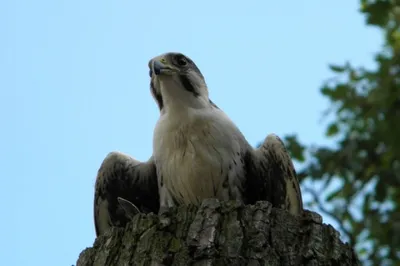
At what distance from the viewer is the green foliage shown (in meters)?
9.85

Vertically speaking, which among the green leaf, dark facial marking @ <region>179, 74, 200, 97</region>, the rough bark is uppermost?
the green leaf

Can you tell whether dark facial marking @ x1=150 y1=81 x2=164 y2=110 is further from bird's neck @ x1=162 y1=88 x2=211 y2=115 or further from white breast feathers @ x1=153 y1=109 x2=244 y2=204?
white breast feathers @ x1=153 y1=109 x2=244 y2=204

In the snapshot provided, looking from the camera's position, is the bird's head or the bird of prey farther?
the bird's head

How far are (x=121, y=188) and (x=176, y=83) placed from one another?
1.31 meters

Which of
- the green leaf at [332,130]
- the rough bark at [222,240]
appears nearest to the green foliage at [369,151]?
the green leaf at [332,130]

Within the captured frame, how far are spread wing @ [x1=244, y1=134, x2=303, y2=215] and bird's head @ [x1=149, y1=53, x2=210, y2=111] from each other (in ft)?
2.65

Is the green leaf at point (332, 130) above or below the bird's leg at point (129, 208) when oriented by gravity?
above

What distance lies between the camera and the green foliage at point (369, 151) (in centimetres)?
985

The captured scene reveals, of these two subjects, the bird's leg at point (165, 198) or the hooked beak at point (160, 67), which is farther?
the hooked beak at point (160, 67)

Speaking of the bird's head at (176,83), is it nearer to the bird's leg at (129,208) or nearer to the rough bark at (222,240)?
the bird's leg at (129,208)

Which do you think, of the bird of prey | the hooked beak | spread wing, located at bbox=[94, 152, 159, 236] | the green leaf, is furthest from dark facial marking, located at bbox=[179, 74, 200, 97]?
the green leaf

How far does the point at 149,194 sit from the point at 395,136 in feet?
10.3

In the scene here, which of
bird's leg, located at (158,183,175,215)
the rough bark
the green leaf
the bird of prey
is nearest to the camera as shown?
the rough bark

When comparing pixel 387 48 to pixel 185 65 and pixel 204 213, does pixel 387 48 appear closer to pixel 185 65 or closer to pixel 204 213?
pixel 185 65
